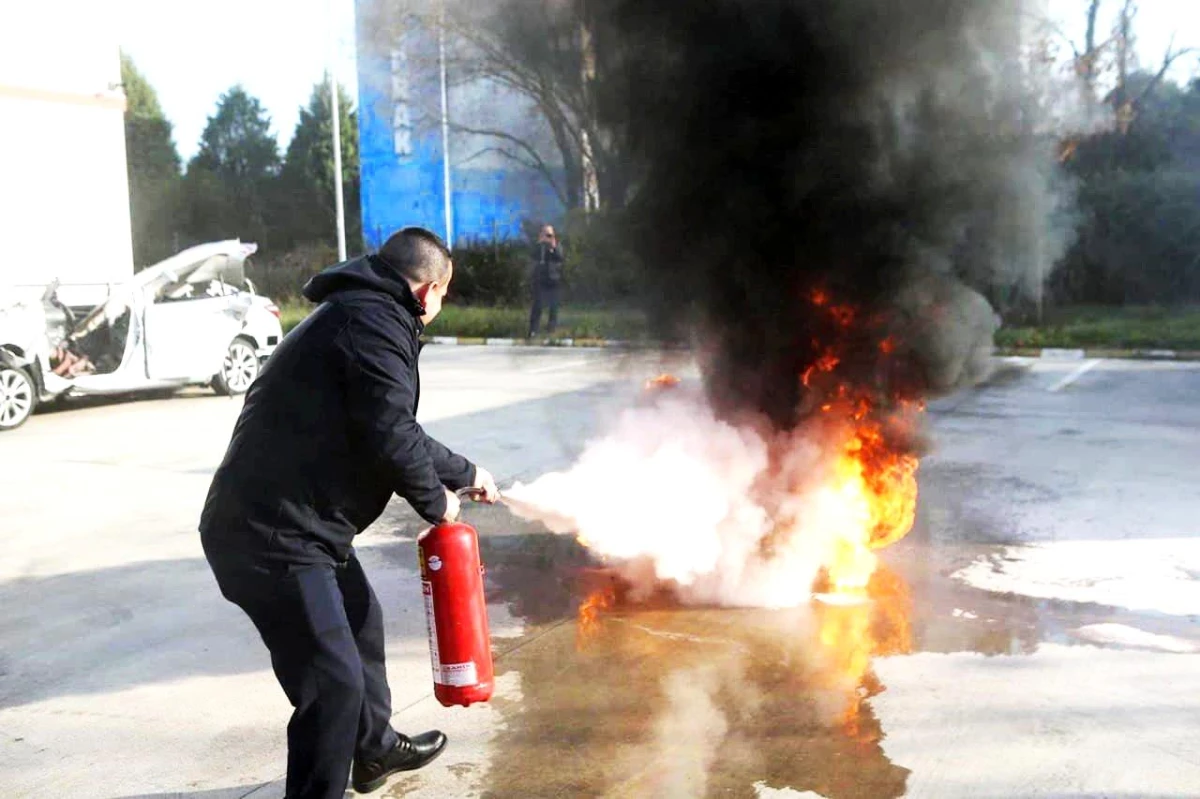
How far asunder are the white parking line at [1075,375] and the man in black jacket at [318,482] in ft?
36.4

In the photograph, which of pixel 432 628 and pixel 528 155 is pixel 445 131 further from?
pixel 432 628

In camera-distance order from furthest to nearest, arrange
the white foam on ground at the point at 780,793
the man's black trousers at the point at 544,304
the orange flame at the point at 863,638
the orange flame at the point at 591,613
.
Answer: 1. the man's black trousers at the point at 544,304
2. the orange flame at the point at 591,613
3. the orange flame at the point at 863,638
4. the white foam on ground at the point at 780,793

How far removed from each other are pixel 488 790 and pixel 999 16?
4545 mm

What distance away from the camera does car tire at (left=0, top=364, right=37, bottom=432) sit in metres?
11.1

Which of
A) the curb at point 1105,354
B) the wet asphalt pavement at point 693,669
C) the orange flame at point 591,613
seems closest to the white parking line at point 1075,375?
the curb at point 1105,354

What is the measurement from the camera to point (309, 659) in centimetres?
310

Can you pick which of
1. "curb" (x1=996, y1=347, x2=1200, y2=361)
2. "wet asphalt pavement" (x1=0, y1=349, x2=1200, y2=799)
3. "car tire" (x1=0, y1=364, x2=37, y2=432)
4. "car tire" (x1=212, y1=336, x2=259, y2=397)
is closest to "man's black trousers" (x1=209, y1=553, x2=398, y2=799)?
Result: "wet asphalt pavement" (x1=0, y1=349, x2=1200, y2=799)

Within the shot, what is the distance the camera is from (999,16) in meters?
5.61

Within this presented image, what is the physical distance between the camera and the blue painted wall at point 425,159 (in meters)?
8.87

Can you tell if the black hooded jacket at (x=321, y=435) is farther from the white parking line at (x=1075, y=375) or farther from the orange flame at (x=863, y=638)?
the white parking line at (x=1075, y=375)

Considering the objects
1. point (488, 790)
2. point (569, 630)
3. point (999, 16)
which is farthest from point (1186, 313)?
point (488, 790)

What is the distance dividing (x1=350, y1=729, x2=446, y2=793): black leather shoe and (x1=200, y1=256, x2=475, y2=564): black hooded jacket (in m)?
0.83

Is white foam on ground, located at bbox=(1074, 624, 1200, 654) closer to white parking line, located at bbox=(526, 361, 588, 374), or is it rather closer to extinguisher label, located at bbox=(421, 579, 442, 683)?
extinguisher label, located at bbox=(421, 579, 442, 683)

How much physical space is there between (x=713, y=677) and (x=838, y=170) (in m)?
2.76
